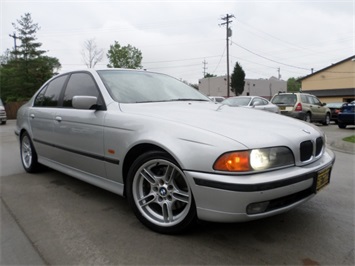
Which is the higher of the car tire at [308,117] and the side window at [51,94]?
the side window at [51,94]

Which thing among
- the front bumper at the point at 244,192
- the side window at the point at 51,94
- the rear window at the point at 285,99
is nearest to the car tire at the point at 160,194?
the front bumper at the point at 244,192

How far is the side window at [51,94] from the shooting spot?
4.30 metres

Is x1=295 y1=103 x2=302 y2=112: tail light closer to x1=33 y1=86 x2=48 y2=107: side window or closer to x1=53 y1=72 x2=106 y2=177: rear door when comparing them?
x1=33 y1=86 x2=48 y2=107: side window

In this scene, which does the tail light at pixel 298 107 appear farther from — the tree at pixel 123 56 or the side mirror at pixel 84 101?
the tree at pixel 123 56

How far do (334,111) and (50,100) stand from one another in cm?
1807

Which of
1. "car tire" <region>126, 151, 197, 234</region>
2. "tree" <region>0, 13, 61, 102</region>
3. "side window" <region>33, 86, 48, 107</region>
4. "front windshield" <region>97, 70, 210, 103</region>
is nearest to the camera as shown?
"car tire" <region>126, 151, 197, 234</region>

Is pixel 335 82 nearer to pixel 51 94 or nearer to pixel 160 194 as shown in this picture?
pixel 51 94

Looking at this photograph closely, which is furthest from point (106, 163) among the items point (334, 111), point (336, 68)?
point (336, 68)

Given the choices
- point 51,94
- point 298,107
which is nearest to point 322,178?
point 51,94

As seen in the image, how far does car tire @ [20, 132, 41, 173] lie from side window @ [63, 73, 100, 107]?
4.33ft

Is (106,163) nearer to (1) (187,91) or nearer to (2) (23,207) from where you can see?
(2) (23,207)

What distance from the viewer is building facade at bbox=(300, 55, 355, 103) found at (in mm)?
38688

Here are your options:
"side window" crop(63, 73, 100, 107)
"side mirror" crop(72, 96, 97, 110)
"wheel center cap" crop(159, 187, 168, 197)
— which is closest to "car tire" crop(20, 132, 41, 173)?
"side window" crop(63, 73, 100, 107)

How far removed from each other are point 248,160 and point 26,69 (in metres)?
38.9
